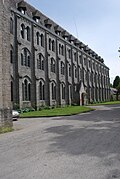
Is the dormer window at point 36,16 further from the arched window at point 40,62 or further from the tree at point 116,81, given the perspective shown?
the tree at point 116,81

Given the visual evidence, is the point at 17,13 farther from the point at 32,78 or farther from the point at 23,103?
the point at 23,103

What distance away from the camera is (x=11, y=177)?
20.7ft

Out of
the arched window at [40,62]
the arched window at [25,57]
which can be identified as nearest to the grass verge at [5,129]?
the arched window at [25,57]

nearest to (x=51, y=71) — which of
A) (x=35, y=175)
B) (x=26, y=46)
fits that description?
(x=26, y=46)

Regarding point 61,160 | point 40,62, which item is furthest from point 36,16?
point 61,160

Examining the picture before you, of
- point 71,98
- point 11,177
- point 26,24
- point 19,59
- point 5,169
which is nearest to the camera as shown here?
point 11,177

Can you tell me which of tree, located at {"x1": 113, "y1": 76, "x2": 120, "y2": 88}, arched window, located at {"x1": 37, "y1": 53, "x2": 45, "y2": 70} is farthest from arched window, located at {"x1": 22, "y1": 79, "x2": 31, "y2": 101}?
tree, located at {"x1": 113, "y1": 76, "x2": 120, "y2": 88}

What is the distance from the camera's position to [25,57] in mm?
40312

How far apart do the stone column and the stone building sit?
12335 mm

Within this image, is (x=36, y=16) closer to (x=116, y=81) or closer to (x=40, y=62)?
(x=40, y=62)

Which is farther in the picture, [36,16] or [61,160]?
[36,16]

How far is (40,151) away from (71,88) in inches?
1960

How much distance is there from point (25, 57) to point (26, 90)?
4820 millimetres

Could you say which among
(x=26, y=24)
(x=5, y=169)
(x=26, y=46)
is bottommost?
(x=5, y=169)
